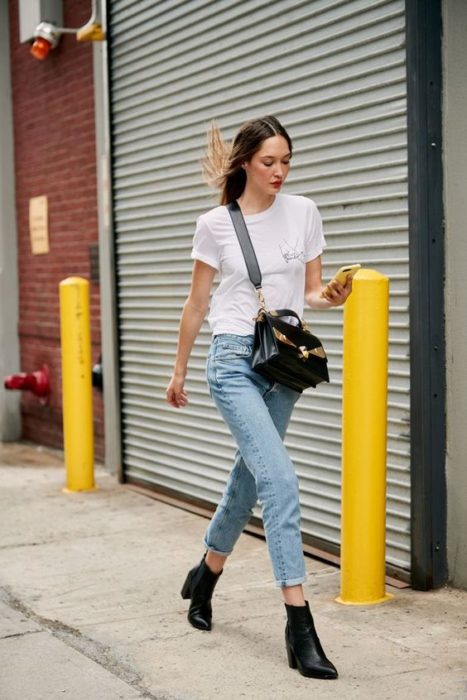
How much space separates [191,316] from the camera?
442 centimetres

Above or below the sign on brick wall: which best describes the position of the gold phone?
below

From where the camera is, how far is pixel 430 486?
499 cm

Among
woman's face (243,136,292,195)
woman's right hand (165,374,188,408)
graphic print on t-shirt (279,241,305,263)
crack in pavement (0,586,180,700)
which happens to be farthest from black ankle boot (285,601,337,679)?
woman's face (243,136,292,195)

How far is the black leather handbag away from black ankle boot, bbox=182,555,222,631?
884 mm

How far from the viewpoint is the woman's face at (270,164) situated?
13.9 feet

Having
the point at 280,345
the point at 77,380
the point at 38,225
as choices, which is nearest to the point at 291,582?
the point at 280,345

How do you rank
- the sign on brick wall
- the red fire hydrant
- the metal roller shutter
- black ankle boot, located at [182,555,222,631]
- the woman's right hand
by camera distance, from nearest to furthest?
the woman's right hand, black ankle boot, located at [182,555,222,631], the metal roller shutter, the sign on brick wall, the red fire hydrant

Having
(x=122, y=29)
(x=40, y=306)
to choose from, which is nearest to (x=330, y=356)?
(x=122, y=29)

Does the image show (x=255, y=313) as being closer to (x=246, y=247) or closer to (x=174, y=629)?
(x=246, y=247)

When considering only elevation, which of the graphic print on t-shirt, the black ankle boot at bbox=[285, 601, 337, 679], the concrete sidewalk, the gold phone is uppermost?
the graphic print on t-shirt

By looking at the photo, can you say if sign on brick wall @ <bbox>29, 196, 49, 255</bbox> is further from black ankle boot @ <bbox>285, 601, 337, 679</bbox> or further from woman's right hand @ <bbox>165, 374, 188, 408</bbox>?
black ankle boot @ <bbox>285, 601, 337, 679</bbox>

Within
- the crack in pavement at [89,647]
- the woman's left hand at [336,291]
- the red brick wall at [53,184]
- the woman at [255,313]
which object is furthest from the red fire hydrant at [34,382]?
the woman's left hand at [336,291]

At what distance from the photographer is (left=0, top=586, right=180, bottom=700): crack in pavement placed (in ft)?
13.5

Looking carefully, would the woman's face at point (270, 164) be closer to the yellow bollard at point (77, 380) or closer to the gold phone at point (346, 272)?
the gold phone at point (346, 272)
